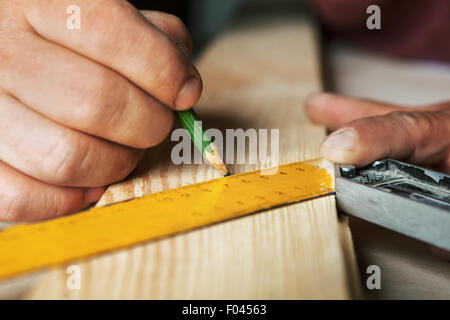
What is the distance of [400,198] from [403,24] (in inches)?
65.5

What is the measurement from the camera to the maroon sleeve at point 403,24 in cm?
194

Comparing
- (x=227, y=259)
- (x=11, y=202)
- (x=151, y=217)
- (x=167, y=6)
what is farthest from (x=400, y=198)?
(x=167, y=6)

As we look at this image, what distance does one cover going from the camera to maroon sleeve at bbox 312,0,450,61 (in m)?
1.94

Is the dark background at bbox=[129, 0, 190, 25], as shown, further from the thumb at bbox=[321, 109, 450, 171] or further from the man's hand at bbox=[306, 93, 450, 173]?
the thumb at bbox=[321, 109, 450, 171]

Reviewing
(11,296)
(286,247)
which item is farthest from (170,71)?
(11,296)

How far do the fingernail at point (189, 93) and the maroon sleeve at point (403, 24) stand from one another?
1398mm

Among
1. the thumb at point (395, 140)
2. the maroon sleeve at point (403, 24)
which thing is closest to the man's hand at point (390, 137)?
the thumb at point (395, 140)

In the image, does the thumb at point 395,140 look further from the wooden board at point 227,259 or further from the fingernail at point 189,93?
the fingernail at point 189,93

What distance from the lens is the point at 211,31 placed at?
3.93 metres

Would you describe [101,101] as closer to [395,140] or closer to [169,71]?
[169,71]

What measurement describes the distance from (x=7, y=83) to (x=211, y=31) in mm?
3339

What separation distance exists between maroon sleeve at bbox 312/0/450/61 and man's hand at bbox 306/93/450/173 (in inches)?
34.9

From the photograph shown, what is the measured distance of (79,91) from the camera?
0.74m

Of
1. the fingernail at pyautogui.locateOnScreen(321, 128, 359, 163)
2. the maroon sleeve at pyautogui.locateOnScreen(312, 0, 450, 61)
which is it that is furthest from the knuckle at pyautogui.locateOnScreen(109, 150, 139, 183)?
the maroon sleeve at pyautogui.locateOnScreen(312, 0, 450, 61)
